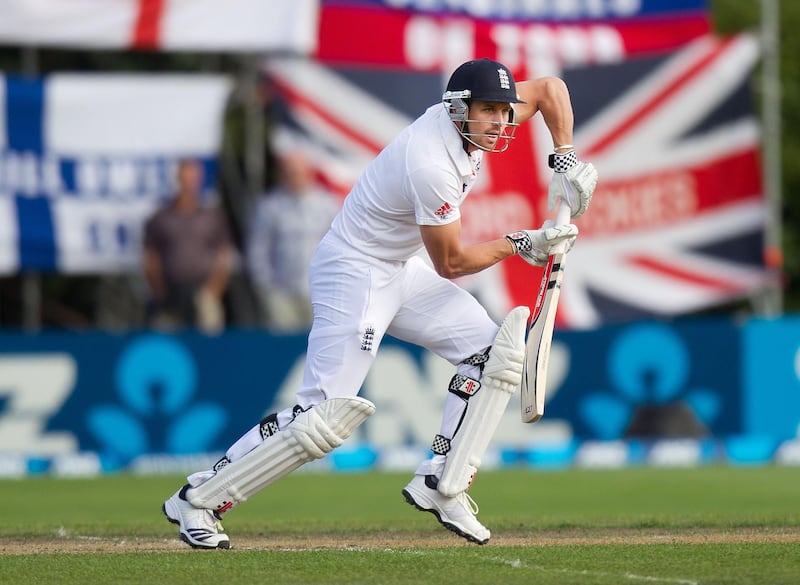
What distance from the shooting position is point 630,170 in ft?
43.4

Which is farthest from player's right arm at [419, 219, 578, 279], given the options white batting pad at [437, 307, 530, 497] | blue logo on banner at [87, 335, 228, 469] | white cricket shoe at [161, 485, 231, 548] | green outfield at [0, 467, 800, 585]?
blue logo on banner at [87, 335, 228, 469]

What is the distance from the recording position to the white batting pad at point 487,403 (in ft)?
20.4

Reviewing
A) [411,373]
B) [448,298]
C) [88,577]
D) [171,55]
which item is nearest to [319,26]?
[411,373]

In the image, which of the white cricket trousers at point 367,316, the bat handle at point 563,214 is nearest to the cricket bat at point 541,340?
the bat handle at point 563,214

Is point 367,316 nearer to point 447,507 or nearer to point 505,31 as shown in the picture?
point 447,507

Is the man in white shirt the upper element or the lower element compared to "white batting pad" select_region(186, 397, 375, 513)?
upper

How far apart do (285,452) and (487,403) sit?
0.84 m

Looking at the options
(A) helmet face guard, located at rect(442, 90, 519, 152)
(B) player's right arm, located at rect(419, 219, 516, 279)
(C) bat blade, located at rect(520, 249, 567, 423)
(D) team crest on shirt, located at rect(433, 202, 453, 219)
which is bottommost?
(C) bat blade, located at rect(520, 249, 567, 423)

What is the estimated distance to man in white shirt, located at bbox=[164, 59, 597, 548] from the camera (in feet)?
19.7

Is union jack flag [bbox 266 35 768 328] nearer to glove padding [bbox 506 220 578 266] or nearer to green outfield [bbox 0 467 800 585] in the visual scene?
green outfield [bbox 0 467 800 585]

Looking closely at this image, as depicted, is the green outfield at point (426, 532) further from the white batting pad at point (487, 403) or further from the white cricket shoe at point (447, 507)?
the white batting pad at point (487, 403)

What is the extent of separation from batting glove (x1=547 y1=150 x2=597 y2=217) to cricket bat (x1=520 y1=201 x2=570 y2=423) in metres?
0.04

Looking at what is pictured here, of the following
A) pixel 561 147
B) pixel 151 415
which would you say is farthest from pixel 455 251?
pixel 151 415

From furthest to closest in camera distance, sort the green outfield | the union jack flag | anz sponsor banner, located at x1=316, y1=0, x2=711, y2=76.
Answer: anz sponsor banner, located at x1=316, y1=0, x2=711, y2=76 < the union jack flag < the green outfield
